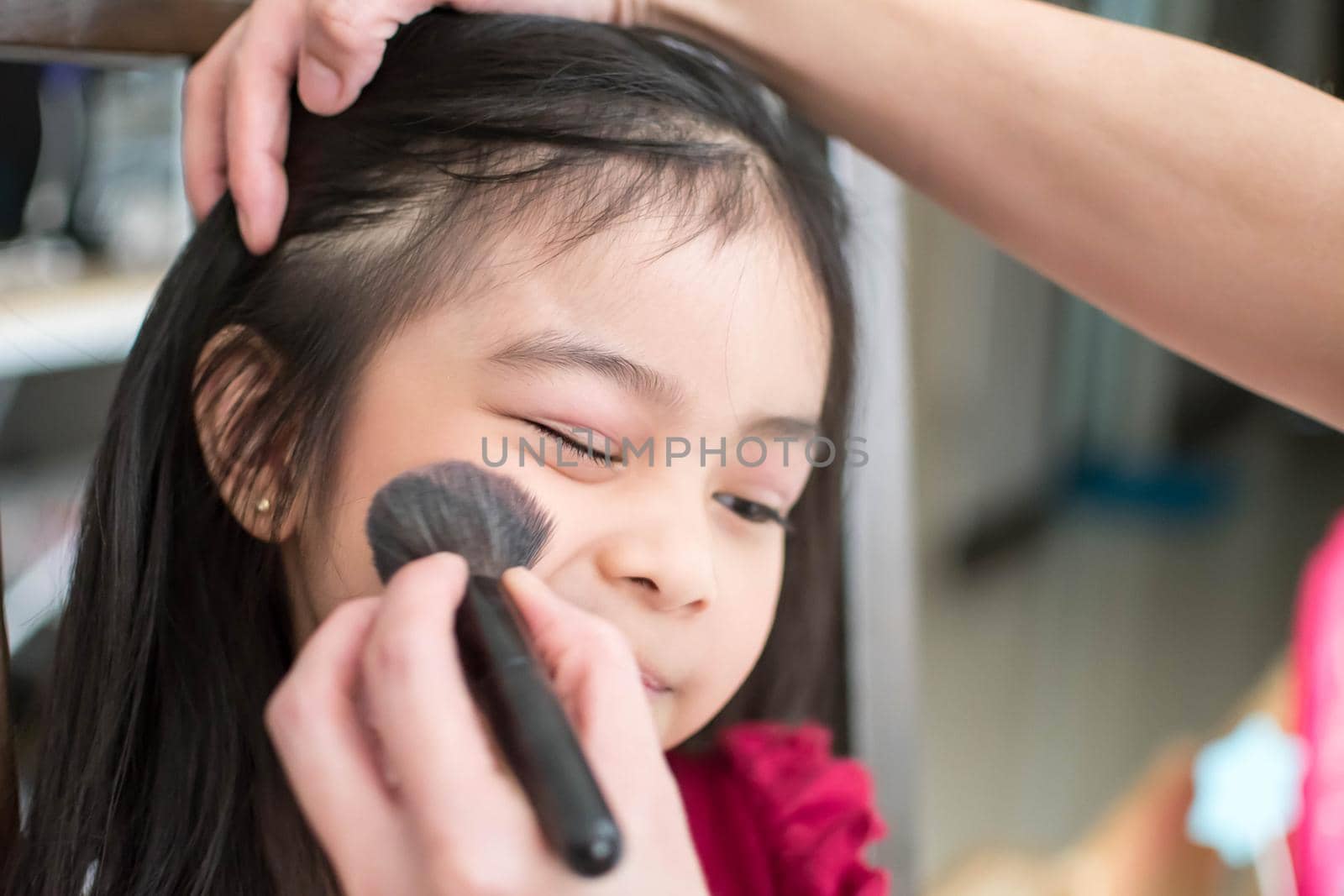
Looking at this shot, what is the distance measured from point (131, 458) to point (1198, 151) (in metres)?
0.53

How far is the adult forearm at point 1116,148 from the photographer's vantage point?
53cm

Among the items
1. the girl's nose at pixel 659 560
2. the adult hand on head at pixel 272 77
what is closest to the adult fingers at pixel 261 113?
the adult hand on head at pixel 272 77

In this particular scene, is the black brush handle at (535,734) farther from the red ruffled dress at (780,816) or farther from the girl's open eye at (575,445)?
the red ruffled dress at (780,816)

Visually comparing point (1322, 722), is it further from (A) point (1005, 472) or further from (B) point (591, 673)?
(A) point (1005, 472)

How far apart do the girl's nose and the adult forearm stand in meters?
0.24

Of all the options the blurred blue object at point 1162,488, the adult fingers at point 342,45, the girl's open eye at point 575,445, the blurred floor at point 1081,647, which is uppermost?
the adult fingers at point 342,45

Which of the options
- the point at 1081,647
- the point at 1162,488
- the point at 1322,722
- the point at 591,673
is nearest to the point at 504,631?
the point at 591,673

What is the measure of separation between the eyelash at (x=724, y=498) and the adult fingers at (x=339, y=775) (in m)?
0.16

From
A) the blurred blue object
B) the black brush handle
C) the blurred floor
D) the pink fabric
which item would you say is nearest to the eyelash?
Answer: the black brush handle

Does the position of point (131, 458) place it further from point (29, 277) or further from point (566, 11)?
point (29, 277)

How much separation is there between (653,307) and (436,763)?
240 mm

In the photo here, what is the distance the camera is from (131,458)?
542 mm

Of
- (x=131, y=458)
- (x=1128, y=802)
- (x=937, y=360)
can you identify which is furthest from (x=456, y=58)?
(x=937, y=360)

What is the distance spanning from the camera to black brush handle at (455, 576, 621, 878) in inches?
11.8
